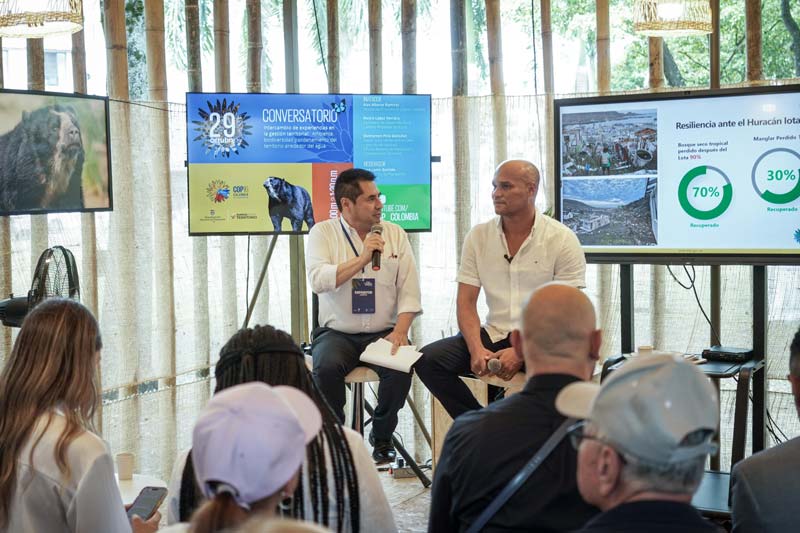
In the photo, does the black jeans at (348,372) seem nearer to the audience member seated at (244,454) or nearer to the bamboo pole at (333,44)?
the bamboo pole at (333,44)

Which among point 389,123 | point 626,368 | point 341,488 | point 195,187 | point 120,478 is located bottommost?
point 120,478

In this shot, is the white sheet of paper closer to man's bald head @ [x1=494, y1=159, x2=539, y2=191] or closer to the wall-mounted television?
man's bald head @ [x1=494, y1=159, x2=539, y2=191]

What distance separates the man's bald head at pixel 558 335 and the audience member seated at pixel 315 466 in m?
0.46

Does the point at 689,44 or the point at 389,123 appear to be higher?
the point at 689,44

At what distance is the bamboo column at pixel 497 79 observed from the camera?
18.2 feet

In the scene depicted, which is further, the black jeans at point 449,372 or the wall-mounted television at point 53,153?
the black jeans at point 449,372

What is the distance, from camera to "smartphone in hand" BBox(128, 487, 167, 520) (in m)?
2.79

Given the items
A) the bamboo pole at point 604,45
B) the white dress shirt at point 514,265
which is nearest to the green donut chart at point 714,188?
the white dress shirt at point 514,265

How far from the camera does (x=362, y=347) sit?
4.89 m

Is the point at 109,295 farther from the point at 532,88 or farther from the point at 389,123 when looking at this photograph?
the point at 532,88

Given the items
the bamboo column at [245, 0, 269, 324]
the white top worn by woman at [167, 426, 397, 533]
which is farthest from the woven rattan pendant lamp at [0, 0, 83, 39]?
the white top worn by woman at [167, 426, 397, 533]

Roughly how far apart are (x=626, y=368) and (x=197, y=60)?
14.7ft

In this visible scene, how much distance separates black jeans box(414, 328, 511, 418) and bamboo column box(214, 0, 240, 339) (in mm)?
1466

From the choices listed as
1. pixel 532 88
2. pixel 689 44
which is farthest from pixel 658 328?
pixel 689 44
